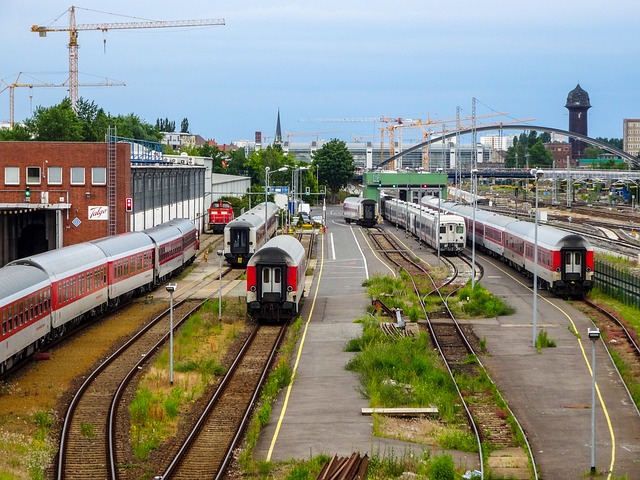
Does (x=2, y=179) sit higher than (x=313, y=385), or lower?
higher

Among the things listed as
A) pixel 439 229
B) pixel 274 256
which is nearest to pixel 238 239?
pixel 439 229

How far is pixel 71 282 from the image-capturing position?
33688 millimetres

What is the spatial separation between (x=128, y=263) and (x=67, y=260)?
8118mm

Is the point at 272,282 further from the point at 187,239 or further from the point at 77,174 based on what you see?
the point at 77,174

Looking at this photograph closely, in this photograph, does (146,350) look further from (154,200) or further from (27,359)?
(154,200)

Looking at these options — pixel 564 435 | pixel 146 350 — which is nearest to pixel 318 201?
pixel 146 350

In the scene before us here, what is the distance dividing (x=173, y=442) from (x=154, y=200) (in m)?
48.5

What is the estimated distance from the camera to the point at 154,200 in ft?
225

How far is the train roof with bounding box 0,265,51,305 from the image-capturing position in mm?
26519

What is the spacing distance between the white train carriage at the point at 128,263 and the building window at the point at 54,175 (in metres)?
13.5

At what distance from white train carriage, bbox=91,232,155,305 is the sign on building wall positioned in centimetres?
1190

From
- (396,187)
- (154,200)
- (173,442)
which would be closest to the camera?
(173,442)

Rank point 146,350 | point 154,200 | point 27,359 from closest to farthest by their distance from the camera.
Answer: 1. point 27,359
2. point 146,350
3. point 154,200

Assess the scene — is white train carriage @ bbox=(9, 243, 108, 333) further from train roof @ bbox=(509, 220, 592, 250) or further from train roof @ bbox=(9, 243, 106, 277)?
train roof @ bbox=(509, 220, 592, 250)
